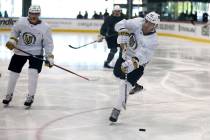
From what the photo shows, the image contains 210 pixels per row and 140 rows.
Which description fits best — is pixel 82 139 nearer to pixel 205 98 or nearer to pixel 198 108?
pixel 198 108

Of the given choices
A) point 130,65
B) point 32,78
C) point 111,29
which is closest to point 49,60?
point 32,78

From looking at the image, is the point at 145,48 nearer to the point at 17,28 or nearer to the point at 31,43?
the point at 31,43

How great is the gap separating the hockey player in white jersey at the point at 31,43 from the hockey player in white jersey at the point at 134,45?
108 centimetres

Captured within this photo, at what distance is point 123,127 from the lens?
541 cm

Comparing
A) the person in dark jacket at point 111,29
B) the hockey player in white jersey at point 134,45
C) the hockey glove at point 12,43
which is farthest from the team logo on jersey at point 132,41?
the person in dark jacket at point 111,29

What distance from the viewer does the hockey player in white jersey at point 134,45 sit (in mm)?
5242

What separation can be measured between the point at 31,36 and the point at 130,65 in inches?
58.2

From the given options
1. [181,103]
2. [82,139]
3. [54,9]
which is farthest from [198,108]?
[54,9]

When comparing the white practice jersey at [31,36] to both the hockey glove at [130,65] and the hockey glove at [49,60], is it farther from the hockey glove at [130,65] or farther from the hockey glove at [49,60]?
the hockey glove at [130,65]

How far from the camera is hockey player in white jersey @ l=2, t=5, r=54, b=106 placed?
6.04 m

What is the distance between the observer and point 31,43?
612 centimetres

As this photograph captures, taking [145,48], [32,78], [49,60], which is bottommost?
[32,78]

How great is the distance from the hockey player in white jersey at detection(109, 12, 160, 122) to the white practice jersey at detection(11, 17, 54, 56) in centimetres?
109

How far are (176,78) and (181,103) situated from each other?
8.22 feet
